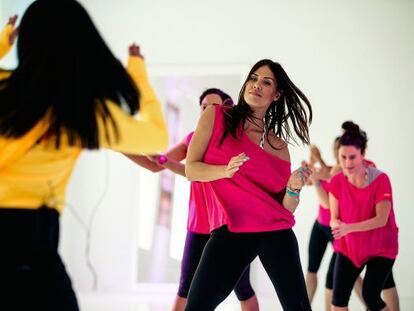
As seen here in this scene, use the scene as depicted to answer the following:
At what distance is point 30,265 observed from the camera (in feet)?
4.47

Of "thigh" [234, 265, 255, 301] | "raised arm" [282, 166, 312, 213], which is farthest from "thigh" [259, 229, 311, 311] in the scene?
"thigh" [234, 265, 255, 301]

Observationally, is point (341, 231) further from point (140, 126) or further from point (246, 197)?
point (140, 126)

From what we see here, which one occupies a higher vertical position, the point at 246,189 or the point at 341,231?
the point at 246,189

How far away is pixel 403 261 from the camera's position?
18.5 feet

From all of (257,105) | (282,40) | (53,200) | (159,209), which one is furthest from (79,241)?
(53,200)

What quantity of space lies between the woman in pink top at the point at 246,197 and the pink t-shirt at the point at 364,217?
1.06 metres

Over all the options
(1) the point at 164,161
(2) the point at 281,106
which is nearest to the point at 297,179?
(2) the point at 281,106

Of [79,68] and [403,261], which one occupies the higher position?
[79,68]

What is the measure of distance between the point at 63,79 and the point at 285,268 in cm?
121

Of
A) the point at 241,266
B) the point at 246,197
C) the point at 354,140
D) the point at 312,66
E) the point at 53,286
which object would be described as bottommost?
the point at 241,266

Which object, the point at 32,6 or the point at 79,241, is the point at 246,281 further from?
the point at 79,241

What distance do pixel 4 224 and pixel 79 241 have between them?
4813mm

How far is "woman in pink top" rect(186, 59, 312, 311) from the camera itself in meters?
2.17

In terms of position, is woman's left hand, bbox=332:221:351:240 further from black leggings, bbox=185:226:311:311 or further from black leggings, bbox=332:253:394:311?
black leggings, bbox=185:226:311:311
